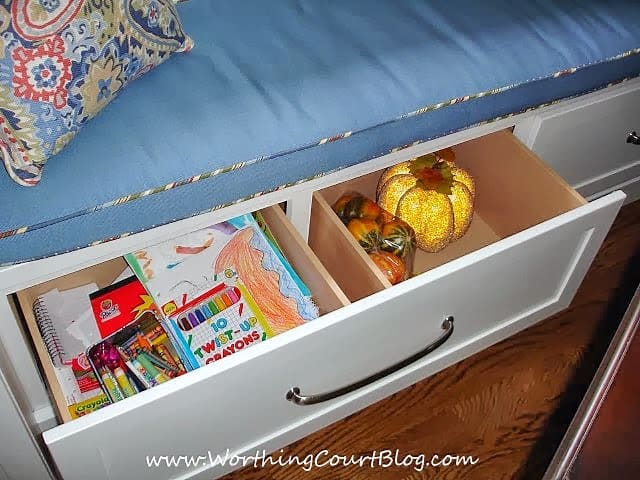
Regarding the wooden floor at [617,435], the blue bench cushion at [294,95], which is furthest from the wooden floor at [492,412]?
the wooden floor at [617,435]

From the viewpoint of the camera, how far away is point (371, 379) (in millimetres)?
918

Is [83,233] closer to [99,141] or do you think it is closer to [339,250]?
[99,141]

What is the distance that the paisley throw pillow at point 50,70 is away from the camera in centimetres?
69

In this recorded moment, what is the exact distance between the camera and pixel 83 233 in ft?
2.44

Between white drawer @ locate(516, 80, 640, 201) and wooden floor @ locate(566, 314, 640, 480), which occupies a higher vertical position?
white drawer @ locate(516, 80, 640, 201)

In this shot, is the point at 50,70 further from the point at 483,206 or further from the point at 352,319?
the point at 483,206

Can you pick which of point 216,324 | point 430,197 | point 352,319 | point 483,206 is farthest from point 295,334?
point 483,206

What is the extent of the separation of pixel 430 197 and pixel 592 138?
13.1 inches

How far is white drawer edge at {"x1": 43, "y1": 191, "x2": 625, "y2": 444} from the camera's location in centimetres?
67

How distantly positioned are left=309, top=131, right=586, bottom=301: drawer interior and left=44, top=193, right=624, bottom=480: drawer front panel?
73 millimetres

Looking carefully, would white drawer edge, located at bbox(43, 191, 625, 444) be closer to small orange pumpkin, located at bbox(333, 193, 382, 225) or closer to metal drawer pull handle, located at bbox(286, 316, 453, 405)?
metal drawer pull handle, located at bbox(286, 316, 453, 405)

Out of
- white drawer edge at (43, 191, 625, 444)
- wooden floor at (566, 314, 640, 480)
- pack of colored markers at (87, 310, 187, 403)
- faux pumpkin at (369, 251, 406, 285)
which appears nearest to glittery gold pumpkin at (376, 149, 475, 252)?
faux pumpkin at (369, 251, 406, 285)

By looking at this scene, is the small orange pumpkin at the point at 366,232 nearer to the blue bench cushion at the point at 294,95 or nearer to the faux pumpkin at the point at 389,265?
the faux pumpkin at the point at 389,265

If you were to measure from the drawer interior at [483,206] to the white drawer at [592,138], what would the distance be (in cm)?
6
